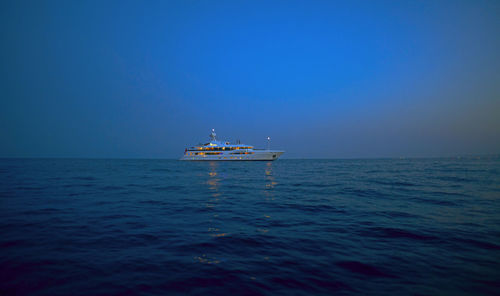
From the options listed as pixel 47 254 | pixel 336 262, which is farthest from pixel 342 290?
pixel 47 254

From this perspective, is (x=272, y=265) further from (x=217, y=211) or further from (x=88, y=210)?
(x=88, y=210)

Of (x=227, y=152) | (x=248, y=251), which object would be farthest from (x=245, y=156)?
(x=248, y=251)

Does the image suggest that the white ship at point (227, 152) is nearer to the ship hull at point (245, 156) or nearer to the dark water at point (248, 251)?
the ship hull at point (245, 156)

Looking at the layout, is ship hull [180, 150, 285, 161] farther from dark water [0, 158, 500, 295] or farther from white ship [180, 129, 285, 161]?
dark water [0, 158, 500, 295]

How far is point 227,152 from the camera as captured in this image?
253 ft

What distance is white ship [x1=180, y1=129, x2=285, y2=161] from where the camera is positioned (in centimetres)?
7575

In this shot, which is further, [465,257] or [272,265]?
[465,257]

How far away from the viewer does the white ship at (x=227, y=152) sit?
2982 inches

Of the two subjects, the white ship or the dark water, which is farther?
the white ship

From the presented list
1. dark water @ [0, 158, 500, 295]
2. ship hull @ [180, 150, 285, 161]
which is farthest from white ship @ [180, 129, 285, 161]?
dark water @ [0, 158, 500, 295]

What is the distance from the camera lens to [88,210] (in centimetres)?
859

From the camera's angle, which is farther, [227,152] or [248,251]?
[227,152]

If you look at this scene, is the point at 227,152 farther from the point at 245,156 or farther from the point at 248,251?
the point at 248,251

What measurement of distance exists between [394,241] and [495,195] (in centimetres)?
1248
